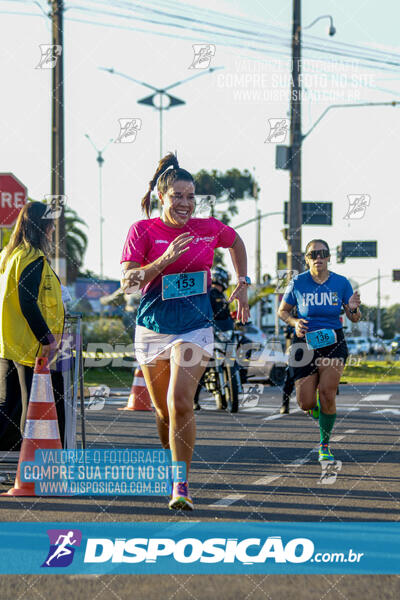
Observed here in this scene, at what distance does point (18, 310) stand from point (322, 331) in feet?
8.36

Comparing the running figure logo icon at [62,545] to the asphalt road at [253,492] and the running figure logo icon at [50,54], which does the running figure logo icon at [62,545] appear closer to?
the asphalt road at [253,492]

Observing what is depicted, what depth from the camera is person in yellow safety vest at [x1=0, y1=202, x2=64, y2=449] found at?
6664mm

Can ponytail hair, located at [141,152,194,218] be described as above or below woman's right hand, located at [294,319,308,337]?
above

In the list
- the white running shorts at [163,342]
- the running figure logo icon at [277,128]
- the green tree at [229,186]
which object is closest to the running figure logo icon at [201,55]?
the running figure logo icon at [277,128]

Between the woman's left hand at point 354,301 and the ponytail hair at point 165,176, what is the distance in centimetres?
235

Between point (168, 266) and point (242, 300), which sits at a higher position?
point (168, 266)

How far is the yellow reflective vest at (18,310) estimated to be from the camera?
670cm

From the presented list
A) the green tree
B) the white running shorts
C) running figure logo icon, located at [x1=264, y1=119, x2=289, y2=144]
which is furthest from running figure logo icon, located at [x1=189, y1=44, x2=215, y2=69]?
the green tree

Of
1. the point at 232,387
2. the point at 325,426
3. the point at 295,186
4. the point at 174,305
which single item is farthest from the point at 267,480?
the point at 295,186

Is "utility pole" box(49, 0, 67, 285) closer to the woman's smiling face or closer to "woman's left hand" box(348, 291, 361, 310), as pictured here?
"woman's left hand" box(348, 291, 361, 310)

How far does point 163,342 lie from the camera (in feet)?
19.1

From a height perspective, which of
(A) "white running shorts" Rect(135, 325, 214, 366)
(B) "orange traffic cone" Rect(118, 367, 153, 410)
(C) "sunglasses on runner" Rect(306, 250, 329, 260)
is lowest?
(B) "orange traffic cone" Rect(118, 367, 153, 410)

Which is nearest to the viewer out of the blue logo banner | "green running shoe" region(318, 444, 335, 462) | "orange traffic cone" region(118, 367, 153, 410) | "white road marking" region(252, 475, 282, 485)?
the blue logo banner

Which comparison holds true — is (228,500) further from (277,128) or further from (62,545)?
(277,128)
